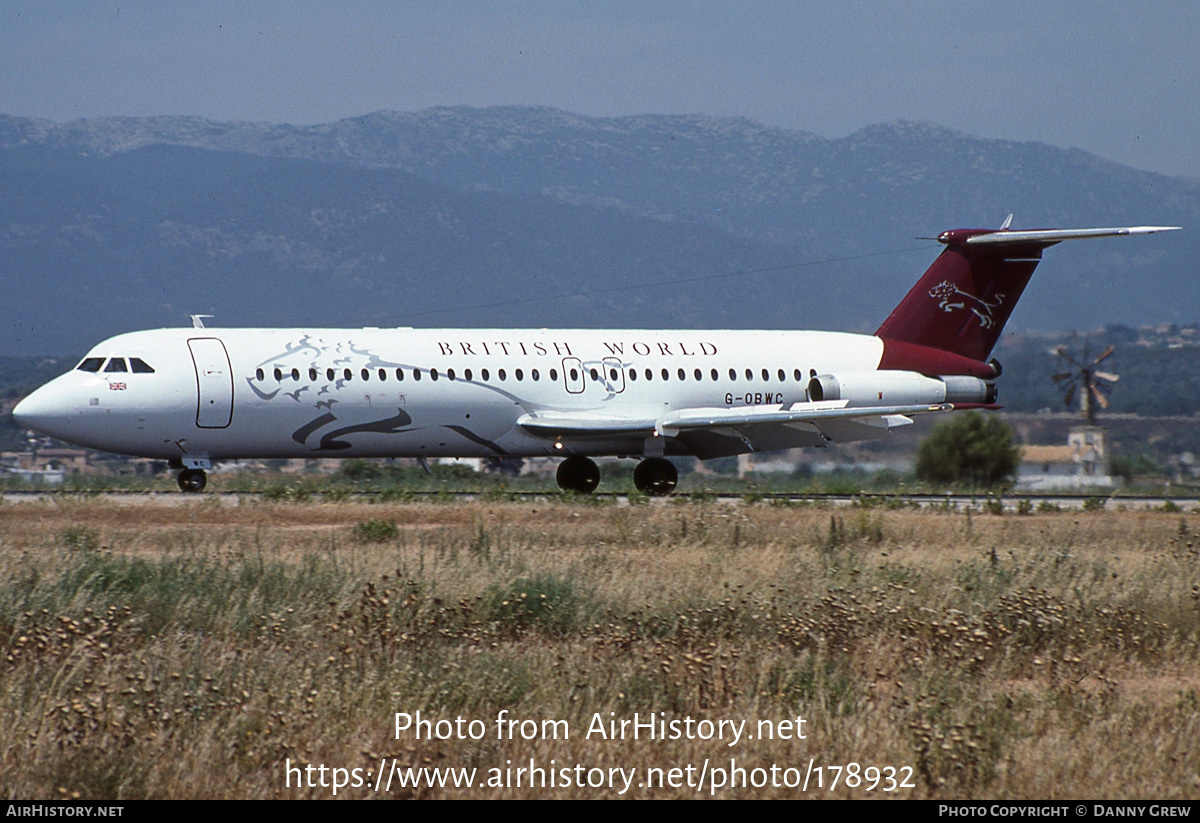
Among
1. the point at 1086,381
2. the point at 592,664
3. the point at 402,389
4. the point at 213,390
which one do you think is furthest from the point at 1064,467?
the point at 592,664

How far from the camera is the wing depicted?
98.2 feet

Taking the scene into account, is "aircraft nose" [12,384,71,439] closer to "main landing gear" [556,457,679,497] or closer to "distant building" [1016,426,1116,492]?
"main landing gear" [556,457,679,497]

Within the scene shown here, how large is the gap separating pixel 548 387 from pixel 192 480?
701cm

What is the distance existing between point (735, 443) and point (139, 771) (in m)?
23.4

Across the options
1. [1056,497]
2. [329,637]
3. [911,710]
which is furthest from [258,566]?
[1056,497]

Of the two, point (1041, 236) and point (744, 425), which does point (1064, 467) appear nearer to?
point (1041, 236)

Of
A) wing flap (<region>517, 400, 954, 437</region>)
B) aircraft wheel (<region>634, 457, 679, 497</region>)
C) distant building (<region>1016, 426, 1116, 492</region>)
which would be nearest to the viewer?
wing flap (<region>517, 400, 954, 437</region>)

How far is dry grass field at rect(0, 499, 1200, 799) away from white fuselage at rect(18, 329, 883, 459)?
26.9 feet

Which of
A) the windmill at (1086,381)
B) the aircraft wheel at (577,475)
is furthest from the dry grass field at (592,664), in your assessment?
the windmill at (1086,381)

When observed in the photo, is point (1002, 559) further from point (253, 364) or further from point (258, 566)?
point (253, 364)

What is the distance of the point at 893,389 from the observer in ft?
105

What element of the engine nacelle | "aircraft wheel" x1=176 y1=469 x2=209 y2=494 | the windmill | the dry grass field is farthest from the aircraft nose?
the windmill

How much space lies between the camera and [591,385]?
30.5 meters

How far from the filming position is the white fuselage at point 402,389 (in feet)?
88.0
